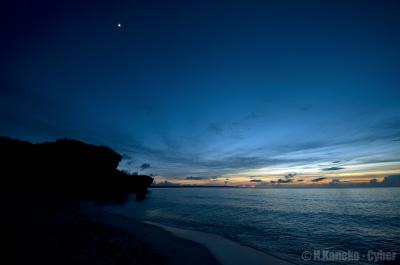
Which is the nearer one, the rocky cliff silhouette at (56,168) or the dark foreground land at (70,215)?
the dark foreground land at (70,215)

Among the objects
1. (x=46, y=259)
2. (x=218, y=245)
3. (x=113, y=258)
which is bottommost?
(x=218, y=245)

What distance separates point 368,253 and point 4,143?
295 ft

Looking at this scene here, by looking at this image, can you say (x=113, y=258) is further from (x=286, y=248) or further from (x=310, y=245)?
(x=310, y=245)

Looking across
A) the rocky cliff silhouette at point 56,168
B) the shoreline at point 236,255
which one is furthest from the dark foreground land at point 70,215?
the shoreline at point 236,255

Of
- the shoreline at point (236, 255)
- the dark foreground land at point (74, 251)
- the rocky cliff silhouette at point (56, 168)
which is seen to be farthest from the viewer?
the rocky cliff silhouette at point (56, 168)

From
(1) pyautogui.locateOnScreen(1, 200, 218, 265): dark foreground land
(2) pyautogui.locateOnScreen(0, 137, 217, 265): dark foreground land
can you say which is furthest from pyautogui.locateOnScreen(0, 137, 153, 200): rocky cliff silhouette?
(1) pyautogui.locateOnScreen(1, 200, 218, 265): dark foreground land

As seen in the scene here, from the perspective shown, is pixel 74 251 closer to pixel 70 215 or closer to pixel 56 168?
pixel 70 215

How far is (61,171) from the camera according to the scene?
220ft

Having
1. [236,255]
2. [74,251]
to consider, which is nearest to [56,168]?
[74,251]

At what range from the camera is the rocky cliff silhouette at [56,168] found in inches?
2196

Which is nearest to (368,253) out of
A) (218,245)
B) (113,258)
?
(218,245)

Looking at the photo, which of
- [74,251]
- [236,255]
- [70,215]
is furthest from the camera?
[70,215]

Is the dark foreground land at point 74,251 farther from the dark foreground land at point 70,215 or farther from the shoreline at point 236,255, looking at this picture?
the shoreline at point 236,255

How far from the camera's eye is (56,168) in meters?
65.7
